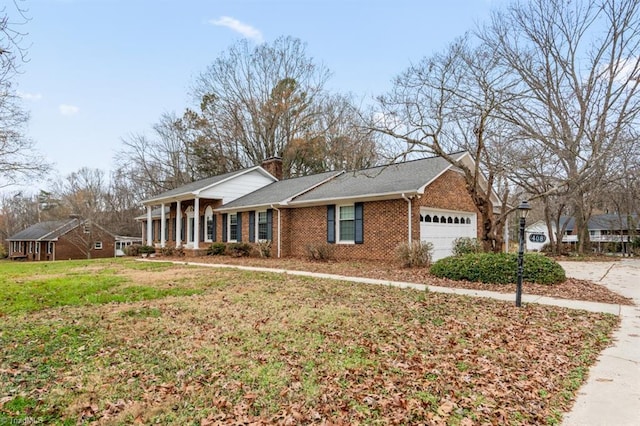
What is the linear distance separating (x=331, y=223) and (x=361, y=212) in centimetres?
167

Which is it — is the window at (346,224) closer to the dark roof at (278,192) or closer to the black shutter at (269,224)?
the dark roof at (278,192)

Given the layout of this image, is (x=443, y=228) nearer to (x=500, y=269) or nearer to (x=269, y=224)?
(x=500, y=269)

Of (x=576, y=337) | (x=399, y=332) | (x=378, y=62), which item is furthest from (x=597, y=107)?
(x=399, y=332)

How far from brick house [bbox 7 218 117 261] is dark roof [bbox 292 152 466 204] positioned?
31.9 metres

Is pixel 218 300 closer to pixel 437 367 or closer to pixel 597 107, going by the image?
pixel 437 367

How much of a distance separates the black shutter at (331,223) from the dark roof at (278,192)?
2.48 m

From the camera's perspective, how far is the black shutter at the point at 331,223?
1564 cm

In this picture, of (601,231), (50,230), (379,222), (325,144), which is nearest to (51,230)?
(50,230)

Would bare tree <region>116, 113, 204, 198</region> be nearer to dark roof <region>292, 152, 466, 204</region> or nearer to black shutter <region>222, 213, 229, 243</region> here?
black shutter <region>222, 213, 229, 243</region>

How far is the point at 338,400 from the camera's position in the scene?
126 inches

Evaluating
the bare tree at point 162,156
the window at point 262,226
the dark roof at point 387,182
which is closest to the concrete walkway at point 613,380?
the dark roof at point 387,182

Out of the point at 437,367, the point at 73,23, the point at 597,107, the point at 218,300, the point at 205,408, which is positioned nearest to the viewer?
the point at 205,408

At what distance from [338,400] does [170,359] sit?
2.08 meters

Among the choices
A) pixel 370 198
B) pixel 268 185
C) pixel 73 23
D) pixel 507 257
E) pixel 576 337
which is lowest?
pixel 576 337
